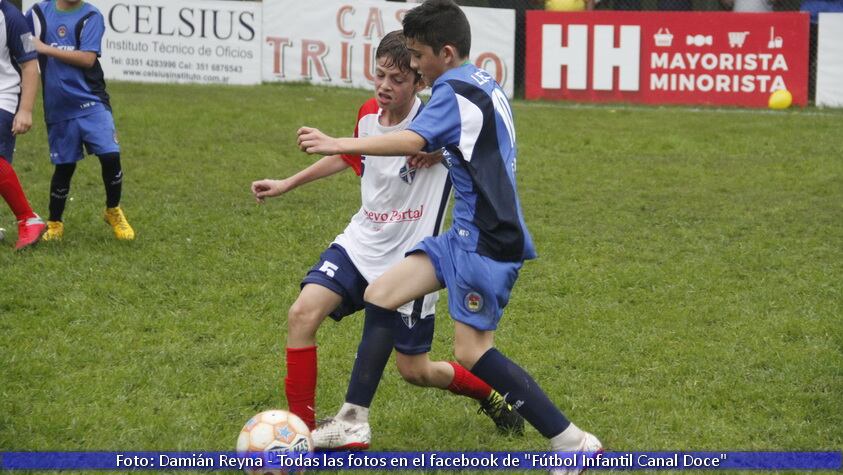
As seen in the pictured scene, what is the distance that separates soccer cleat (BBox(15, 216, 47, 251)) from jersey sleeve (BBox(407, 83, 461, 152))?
14.3ft

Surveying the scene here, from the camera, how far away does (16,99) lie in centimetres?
736

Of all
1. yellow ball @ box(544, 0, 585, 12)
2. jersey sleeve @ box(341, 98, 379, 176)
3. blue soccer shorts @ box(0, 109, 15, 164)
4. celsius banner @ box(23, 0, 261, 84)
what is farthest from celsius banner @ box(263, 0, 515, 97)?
jersey sleeve @ box(341, 98, 379, 176)

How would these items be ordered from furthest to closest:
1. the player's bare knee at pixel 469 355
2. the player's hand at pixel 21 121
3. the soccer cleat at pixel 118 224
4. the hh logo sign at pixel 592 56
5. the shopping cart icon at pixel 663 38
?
1. the hh logo sign at pixel 592 56
2. the shopping cart icon at pixel 663 38
3. the soccer cleat at pixel 118 224
4. the player's hand at pixel 21 121
5. the player's bare knee at pixel 469 355

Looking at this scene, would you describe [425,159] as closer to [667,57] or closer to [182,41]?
[667,57]

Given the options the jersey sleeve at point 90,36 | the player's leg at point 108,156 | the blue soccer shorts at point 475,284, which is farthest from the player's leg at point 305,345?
the jersey sleeve at point 90,36

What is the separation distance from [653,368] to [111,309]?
2.92 m

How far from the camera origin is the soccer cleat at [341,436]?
13.7 ft

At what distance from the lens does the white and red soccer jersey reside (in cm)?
435

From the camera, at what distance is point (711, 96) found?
14555mm

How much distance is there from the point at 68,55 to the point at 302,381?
13.3 feet

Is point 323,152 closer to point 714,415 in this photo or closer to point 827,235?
point 714,415

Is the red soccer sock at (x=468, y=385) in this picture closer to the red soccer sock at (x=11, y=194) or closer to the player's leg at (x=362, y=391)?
the player's leg at (x=362, y=391)

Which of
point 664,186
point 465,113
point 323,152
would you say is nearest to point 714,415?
point 465,113

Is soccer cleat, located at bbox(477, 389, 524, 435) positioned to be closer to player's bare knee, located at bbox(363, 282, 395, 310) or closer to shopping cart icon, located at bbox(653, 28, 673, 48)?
player's bare knee, located at bbox(363, 282, 395, 310)
